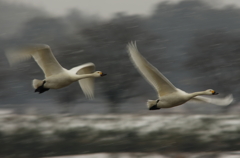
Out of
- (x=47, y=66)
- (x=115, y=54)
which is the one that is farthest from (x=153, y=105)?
(x=115, y=54)

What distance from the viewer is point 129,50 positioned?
988 cm

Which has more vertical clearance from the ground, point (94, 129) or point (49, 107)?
point (49, 107)

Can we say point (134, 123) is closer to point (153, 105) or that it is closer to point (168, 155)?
point (168, 155)

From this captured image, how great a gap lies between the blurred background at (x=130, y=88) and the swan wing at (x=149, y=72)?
10409mm

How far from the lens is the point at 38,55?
11.2 m

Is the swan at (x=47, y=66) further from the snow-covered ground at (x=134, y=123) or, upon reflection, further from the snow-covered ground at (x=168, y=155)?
the snow-covered ground at (x=134, y=123)

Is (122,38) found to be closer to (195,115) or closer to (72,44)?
(72,44)

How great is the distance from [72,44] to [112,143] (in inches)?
257

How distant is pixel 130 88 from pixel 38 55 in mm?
14141

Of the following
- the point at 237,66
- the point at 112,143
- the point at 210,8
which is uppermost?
the point at 210,8

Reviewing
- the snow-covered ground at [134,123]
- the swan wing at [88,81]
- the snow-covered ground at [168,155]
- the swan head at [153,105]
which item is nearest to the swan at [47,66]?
the swan wing at [88,81]

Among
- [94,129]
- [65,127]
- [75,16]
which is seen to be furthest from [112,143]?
[75,16]

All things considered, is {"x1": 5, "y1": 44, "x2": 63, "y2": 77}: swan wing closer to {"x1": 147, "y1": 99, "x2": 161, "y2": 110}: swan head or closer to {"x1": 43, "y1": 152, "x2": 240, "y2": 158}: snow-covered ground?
{"x1": 147, "y1": 99, "x2": 161, "y2": 110}: swan head

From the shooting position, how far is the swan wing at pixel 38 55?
10758mm
